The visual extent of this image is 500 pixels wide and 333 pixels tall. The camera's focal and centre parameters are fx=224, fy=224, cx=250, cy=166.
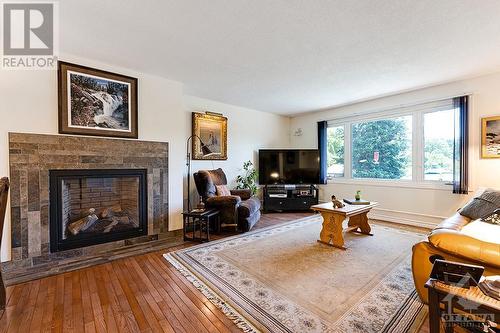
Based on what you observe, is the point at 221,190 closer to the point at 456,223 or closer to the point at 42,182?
the point at 42,182

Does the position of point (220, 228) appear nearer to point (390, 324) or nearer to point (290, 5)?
point (390, 324)

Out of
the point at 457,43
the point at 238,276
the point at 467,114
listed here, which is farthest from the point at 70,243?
the point at 467,114

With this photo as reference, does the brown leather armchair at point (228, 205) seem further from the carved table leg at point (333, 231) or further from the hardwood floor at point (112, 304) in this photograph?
the hardwood floor at point (112, 304)

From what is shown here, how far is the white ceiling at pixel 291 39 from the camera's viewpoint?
1917 millimetres

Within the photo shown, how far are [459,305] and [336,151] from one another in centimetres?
459

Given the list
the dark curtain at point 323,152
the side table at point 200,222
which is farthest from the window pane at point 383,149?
the side table at point 200,222

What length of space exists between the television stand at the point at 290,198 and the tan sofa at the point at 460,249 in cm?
337

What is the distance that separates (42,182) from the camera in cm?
251

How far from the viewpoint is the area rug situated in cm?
164

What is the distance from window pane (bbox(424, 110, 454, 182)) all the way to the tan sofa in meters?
2.40

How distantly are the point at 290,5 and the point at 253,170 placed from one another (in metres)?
3.85

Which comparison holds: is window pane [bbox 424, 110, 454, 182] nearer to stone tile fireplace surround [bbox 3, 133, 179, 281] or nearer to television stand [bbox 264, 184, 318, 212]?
television stand [bbox 264, 184, 318, 212]

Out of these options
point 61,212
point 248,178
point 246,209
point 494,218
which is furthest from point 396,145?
point 61,212

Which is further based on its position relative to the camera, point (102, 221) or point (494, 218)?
point (102, 221)
